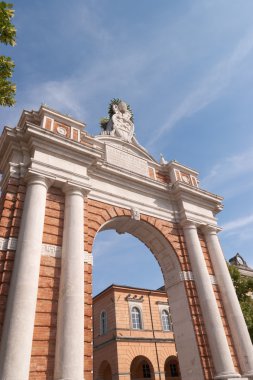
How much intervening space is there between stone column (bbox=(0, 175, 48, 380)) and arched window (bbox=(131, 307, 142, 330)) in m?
20.4

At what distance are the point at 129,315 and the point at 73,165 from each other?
1951cm

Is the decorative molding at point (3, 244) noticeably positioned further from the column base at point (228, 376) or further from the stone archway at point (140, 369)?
the stone archway at point (140, 369)

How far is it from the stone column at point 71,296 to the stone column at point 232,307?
23.5ft

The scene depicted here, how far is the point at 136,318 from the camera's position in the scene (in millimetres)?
27031

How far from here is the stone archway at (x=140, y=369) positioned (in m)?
26.5

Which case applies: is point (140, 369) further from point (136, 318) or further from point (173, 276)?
point (173, 276)

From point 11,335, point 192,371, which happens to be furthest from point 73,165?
point 192,371

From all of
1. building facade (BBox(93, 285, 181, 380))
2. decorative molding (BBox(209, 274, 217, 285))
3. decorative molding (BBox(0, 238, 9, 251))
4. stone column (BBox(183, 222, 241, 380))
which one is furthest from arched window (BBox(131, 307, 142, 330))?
decorative molding (BBox(0, 238, 9, 251))

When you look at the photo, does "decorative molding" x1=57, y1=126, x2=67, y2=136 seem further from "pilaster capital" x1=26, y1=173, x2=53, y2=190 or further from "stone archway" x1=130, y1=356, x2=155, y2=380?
"stone archway" x1=130, y1=356, x2=155, y2=380

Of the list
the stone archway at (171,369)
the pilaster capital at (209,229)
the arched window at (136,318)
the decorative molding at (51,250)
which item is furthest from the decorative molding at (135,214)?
the stone archway at (171,369)

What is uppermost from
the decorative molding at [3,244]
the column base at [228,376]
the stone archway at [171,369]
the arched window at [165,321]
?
the arched window at [165,321]

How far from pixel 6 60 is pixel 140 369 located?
2855 centimetres

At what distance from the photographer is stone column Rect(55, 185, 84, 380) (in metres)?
7.78

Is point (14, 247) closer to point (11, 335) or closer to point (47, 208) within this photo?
point (47, 208)
